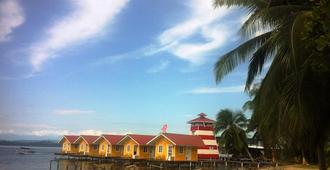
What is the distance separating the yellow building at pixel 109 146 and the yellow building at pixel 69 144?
19.4ft

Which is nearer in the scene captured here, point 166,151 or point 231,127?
point 166,151

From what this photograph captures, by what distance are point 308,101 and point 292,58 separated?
1.17 meters

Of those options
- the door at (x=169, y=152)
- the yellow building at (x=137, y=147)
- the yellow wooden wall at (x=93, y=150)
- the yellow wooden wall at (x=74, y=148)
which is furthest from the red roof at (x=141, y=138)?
the yellow wooden wall at (x=74, y=148)

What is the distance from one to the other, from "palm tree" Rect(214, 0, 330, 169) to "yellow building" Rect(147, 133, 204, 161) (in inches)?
1061

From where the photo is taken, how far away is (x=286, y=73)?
34.8ft

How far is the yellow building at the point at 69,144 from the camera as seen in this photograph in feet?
173

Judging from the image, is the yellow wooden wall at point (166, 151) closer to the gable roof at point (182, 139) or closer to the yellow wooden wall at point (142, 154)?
the gable roof at point (182, 139)

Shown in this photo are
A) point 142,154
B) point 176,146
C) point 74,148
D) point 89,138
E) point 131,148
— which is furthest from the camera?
point 74,148

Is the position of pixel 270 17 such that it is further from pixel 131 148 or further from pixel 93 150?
pixel 93 150

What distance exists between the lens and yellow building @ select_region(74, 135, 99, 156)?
48844 mm

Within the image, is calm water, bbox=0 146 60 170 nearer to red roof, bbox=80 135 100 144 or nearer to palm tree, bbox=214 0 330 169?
red roof, bbox=80 135 100 144

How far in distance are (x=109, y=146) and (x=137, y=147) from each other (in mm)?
5036

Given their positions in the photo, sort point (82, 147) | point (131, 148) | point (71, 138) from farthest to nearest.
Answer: point (71, 138) < point (82, 147) < point (131, 148)

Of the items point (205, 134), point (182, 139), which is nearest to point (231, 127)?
point (205, 134)
